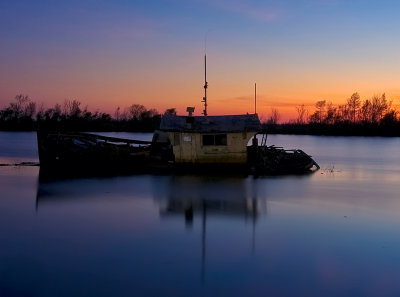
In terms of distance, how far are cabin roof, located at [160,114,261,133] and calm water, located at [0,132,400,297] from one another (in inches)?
151

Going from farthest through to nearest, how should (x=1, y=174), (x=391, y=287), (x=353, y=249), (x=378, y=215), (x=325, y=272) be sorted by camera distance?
(x=1, y=174)
(x=378, y=215)
(x=353, y=249)
(x=325, y=272)
(x=391, y=287)

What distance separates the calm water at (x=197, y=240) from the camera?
8383 millimetres

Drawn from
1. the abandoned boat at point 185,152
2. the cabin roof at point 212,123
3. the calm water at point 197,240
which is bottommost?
the calm water at point 197,240

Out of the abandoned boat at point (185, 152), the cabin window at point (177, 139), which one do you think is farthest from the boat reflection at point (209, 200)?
the cabin window at point (177, 139)

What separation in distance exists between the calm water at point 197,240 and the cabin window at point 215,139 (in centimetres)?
336

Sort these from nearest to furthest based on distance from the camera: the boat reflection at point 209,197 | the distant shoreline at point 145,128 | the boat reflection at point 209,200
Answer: the boat reflection at point 209,200 < the boat reflection at point 209,197 < the distant shoreline at point 145,128

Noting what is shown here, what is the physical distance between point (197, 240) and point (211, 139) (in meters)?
13.0

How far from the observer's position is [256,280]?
8.63 metres

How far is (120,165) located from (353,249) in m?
17.9

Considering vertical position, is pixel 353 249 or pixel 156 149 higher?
pixel 156 149

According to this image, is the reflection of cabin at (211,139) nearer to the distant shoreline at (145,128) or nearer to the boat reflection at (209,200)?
the boat reflection at (209,200)

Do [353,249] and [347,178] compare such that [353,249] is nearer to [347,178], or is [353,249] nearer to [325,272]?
[325,272]

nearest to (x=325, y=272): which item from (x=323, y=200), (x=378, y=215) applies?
(x=378, y=215)

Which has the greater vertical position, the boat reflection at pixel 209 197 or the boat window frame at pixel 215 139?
the boat window frame at pixel 215 139
